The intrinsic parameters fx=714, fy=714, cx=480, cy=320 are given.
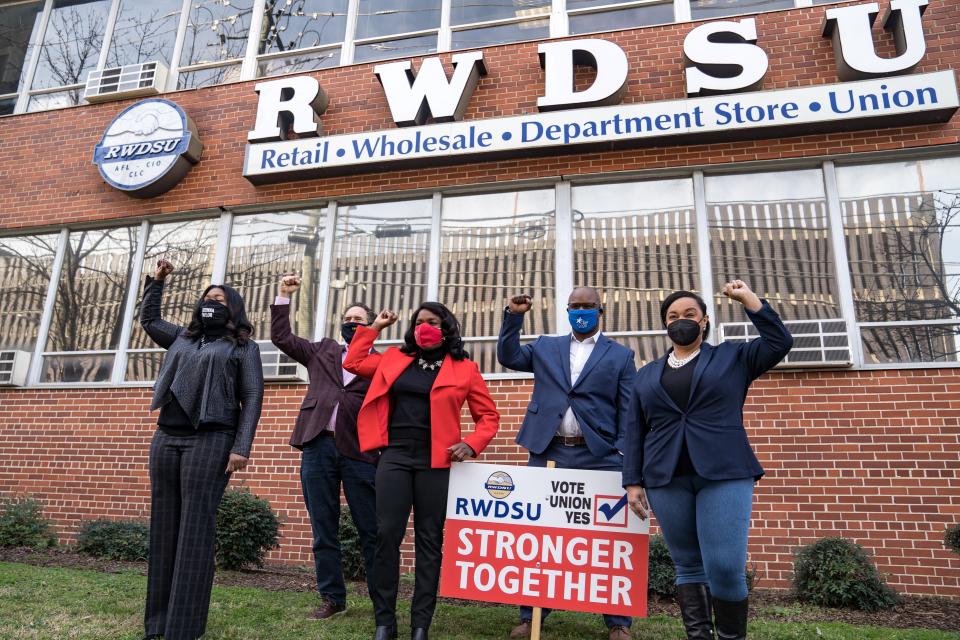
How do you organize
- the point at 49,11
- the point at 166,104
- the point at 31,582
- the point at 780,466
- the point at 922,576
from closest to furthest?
the point at 31,582, the point at 922,576, the point at 780,466, the point at 166,104, the point at 49,11

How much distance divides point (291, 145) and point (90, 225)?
3027 millimetres

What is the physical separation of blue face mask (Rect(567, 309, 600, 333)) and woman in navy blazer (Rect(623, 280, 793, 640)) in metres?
0.80

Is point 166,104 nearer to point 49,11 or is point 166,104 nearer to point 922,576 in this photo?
point 49,11

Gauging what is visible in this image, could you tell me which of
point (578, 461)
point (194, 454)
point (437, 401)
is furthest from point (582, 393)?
point (194, 454)

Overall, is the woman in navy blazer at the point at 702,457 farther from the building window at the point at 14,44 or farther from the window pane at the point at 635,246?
the building window at the point at 14,44

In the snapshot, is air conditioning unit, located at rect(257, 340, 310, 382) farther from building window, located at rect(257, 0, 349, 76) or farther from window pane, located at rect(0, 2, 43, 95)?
window pane, located at rect(0, 2, 43, 95)

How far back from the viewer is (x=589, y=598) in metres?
3.66

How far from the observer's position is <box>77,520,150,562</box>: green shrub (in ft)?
22.0

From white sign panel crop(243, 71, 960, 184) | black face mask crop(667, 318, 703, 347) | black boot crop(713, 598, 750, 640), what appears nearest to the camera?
black boot crop(713, 598, 750, 640)

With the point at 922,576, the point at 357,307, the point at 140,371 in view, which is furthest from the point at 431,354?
the point at 140,371

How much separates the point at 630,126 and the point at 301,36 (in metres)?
4.69

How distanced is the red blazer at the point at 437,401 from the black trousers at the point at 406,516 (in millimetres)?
85

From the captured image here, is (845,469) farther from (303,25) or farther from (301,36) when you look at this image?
(303,25)

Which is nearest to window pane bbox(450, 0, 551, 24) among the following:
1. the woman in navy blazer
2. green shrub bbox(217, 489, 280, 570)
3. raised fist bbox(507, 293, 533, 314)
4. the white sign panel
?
the white sign panel
